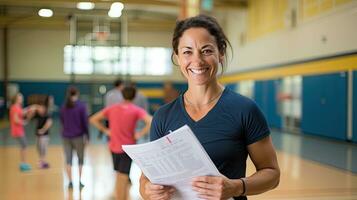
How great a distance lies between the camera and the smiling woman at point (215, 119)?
5.81ft

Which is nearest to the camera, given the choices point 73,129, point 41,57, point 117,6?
point 117,6

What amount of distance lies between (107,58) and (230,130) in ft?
60.2

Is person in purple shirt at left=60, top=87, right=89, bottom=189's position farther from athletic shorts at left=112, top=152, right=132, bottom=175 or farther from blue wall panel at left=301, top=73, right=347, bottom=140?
blue wall panel at left=301, top=73, right=347, bottom=140

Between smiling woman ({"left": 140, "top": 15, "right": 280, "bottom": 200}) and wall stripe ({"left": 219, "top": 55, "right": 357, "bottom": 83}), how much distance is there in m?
10.8

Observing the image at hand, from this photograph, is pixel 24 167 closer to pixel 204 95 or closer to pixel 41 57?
pixel 204 95

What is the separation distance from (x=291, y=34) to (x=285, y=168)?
8592 mm

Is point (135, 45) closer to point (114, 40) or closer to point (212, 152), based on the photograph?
point (114, 40)

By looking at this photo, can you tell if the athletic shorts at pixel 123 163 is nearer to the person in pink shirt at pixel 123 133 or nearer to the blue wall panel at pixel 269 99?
the person in pink shirt at pixel 123 133

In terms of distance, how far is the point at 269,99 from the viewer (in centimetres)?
1962

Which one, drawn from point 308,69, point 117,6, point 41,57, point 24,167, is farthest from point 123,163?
point 41,57

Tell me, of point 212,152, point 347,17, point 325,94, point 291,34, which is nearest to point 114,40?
point 291,34

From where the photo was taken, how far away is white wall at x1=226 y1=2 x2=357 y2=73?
11.0 metres

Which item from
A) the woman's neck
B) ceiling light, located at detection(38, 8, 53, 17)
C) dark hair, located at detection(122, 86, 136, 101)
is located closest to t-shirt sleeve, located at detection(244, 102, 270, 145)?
the woman's neck

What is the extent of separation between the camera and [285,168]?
906 cm
